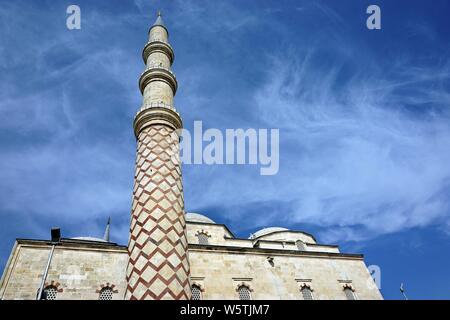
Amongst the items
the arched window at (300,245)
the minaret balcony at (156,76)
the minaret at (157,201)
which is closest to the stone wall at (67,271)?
the minaret at (157,201)

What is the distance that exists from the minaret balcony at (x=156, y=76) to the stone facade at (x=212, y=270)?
6.01 metres

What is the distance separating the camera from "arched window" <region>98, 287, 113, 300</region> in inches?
424

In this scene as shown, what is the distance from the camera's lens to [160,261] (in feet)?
26.4

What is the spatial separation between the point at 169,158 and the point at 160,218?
7.02 feet

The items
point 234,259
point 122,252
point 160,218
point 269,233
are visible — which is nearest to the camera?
point 160,218

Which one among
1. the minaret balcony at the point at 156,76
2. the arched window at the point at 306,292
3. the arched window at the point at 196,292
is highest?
the minaret balcony at the point at 156,76

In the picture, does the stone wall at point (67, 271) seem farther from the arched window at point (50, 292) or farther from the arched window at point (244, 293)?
the arched window at point (244, 293)

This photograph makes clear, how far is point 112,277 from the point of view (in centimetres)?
1122

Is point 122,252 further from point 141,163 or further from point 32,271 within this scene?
point 141,163

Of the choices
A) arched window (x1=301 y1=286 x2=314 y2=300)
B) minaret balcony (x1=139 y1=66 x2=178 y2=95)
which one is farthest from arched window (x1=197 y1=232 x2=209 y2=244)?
minaret balcony (x1=139 y1=66 x2=178 y2=95)

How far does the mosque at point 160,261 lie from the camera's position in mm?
8336

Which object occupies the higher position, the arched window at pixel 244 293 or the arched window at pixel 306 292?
the arched window at pixel 306 292
